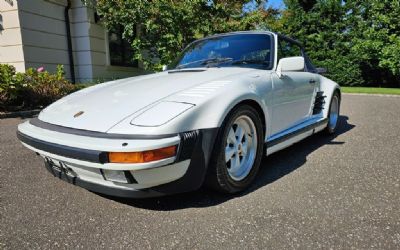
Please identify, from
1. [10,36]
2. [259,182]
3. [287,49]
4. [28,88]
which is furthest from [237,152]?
[10,36]

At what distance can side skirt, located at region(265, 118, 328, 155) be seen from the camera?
10.1ft

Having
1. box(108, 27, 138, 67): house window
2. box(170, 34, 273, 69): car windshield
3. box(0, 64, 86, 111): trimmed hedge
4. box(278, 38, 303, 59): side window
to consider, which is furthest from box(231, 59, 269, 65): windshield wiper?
A: box(108, 27, 138, 67): house window

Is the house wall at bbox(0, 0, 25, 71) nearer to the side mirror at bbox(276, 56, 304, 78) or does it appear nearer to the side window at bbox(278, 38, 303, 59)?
the side window at bbox(278, 38, 303, 59)

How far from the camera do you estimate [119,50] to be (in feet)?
37.4

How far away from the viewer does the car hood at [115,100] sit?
2.33 metres

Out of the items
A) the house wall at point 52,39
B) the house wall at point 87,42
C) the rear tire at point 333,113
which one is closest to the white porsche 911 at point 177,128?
the rear tire at point 333,113

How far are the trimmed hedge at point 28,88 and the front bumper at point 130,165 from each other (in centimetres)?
472

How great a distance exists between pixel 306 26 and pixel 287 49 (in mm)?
13483

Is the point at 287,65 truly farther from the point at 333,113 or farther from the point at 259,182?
the point at 333,113

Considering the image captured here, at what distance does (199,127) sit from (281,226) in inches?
32.8

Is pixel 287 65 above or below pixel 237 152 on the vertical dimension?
above

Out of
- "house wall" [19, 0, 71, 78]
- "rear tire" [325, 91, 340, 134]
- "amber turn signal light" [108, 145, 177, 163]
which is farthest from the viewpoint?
"house wall" [19, 0, 71, 78]

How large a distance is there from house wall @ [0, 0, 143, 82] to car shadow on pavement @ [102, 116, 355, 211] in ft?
23.1

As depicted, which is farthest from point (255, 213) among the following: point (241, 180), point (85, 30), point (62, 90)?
point (85, 30)
